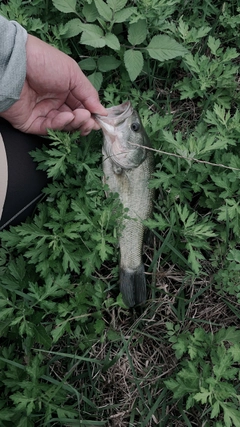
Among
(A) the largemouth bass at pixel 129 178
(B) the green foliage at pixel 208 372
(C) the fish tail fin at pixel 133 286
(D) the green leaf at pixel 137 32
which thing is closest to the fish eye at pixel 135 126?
(A) the largemouth bass at pixel 129 178

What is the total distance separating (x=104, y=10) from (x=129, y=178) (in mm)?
1210

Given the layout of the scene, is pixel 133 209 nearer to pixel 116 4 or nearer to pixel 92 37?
pixel 92 37

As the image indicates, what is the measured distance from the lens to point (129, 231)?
121 inches

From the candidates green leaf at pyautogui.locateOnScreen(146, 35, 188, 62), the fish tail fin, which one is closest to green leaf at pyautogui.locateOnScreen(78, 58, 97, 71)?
green leaf at pyautogui.locateOnScreen(146, 35, 188, 62)

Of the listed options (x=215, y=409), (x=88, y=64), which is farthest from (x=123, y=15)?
(x=215, y=409)

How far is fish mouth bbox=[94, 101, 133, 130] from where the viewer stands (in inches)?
118

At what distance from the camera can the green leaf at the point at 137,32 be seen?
10.6ft

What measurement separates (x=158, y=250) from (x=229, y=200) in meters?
0.60

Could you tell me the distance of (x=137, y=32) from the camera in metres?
3.23

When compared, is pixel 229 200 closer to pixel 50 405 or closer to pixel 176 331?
pixel 176 331

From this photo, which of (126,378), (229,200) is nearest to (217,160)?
(229,200)

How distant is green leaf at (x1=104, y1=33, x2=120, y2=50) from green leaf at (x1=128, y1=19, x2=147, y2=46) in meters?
0.14

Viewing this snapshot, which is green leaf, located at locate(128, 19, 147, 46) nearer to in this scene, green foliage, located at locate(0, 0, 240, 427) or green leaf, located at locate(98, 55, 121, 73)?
green foliage, located at locate(0, 0, 240, 427)

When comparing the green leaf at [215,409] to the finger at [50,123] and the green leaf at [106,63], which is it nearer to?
the finger at [50,123]
